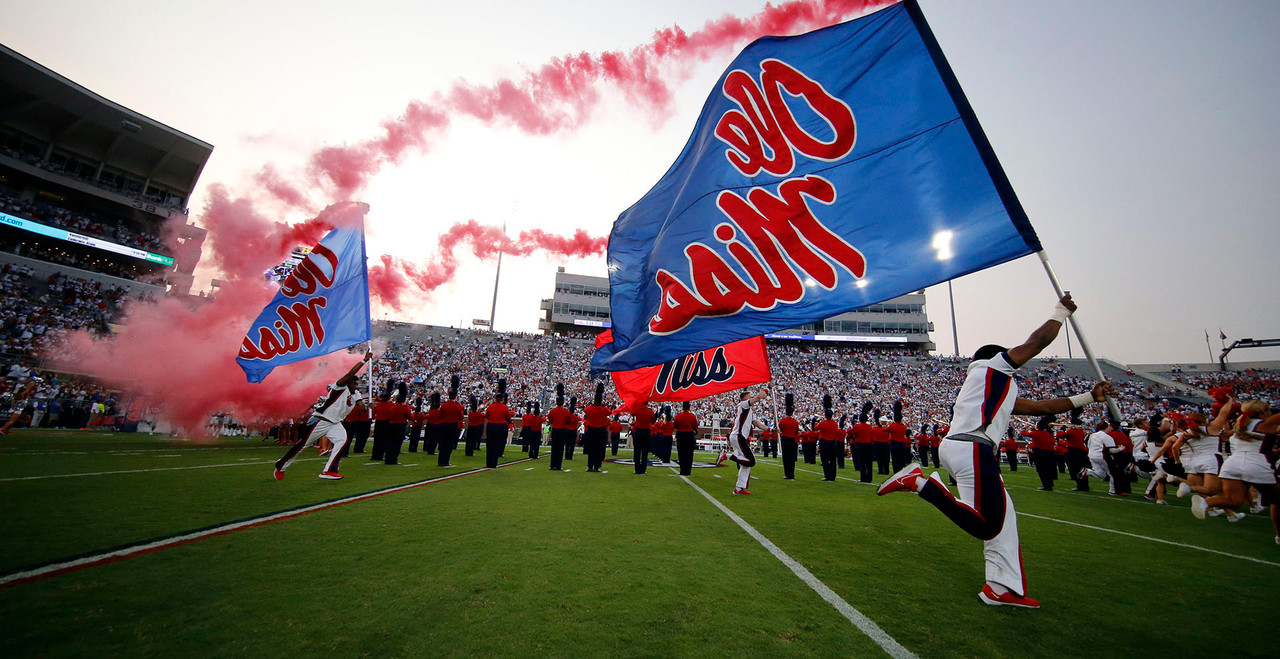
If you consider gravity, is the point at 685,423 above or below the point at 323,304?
below

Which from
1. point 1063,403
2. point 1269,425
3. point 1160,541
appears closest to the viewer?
point 1063,403

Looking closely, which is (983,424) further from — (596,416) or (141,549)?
(596,416)

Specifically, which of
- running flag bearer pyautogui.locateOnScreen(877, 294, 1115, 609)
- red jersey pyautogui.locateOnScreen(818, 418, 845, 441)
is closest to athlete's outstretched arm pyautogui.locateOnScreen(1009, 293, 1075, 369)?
running flag bearer pyautogui.locateOnScreen(877, 294, 1115, 609)

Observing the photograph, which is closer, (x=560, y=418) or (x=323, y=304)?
(x=323, y=304)

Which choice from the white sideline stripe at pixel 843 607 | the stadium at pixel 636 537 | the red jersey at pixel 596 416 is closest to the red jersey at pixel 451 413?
the stadium at pixel 636 537

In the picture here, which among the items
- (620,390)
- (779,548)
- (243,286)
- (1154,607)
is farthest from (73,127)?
(1154,607)

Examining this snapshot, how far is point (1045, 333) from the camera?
3529 mm

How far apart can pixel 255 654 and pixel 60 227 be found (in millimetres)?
50303

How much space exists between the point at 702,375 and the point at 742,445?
6.14ft

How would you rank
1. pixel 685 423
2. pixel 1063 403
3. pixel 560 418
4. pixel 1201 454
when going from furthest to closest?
pixel 560 418 → pixel 685 423 → pixel 1201 454 → pixel 1063 403

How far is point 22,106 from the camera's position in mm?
32156

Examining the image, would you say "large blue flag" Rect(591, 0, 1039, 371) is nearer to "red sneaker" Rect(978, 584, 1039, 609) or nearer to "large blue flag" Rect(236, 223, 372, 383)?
"red sneaker" Rect(978, 584, 1039, 609)

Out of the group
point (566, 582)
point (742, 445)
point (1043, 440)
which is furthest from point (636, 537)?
point (1043, 440)

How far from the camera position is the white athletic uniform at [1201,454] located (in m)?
7.85
